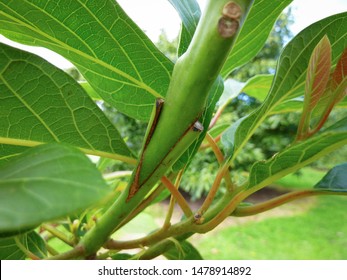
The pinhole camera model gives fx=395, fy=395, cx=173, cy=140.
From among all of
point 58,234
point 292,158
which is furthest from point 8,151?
point 292,158

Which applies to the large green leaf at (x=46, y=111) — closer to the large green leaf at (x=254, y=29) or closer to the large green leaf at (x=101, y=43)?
the large green leaf at (x=101, y=43)

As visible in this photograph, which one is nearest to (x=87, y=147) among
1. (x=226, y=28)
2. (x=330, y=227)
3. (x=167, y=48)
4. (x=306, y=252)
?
(x=226, y=28)

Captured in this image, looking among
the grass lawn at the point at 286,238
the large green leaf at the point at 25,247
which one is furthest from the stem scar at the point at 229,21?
the grass lawn at the point at 286,238

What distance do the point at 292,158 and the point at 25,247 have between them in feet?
1.04

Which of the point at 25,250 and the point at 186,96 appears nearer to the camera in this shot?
the point at 186,96

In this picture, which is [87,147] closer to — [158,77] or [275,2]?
[158,77]

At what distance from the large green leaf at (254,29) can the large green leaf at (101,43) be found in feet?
0.49

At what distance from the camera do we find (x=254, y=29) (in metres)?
0.50

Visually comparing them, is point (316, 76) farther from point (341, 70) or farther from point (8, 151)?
point (8, 151)

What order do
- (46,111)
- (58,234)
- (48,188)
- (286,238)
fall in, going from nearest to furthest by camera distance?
(48,188), (46,111), (58,234), (286,238)

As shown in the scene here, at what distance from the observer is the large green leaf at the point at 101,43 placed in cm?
36

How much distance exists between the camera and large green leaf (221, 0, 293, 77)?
1.54 ft

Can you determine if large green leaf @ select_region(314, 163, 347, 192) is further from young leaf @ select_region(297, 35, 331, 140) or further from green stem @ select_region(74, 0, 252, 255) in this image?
green stem @ select_region(74, 0, 252, 255)

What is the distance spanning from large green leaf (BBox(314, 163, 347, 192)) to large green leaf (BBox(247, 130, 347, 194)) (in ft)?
0.23
